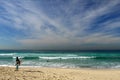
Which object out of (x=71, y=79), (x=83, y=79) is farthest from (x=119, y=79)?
(x=71, y=79)

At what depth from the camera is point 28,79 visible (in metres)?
9.81

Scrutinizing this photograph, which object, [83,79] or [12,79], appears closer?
[12,79]

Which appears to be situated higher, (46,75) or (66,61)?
(46,75)

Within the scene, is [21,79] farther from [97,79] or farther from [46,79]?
[97,79]

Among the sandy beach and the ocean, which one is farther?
the ocean

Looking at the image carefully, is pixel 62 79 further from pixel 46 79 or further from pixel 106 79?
pixel 106 79

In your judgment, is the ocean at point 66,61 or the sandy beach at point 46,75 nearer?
the sandy beach at point 46,75

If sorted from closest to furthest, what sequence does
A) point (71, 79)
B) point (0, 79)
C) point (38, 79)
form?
point (0, 79) → point (38, 79) → point (71, 79)

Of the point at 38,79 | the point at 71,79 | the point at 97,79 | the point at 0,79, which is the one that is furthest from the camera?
the point at 97,79

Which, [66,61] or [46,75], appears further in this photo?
[66,61]

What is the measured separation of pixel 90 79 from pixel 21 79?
15.9 ft

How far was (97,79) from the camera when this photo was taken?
1166 centimetres

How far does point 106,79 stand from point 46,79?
470 cm

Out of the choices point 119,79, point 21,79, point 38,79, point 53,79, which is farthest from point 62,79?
point 119,79
